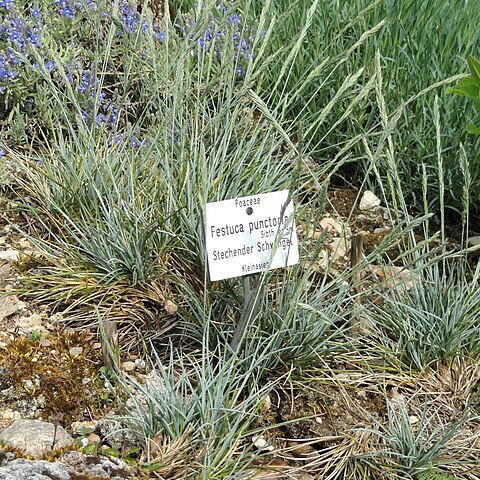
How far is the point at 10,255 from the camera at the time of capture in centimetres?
274

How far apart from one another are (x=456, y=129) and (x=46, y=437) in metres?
2.06

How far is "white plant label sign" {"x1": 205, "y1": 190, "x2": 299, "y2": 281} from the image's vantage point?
2168 mm

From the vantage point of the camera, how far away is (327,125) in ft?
11.4

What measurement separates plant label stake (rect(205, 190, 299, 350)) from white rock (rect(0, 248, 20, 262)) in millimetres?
Result: 862

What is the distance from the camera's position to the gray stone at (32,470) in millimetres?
1729

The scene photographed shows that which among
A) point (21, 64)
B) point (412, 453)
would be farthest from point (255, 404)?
point (21, 64)

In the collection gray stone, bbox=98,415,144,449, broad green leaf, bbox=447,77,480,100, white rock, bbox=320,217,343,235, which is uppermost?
broad green leaf, bbox=447,77,480,100

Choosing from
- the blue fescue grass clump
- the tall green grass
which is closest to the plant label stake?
the blue fescue grass clump

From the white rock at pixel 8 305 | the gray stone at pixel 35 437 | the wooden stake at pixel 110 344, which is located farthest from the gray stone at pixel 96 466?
the white rock at pixel 8 305

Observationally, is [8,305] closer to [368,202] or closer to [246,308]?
[246,308]

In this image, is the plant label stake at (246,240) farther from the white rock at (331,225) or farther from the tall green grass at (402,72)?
the tall green grass at (402,72)

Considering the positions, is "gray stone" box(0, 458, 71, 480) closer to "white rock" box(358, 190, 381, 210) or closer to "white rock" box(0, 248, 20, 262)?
"white rock" box(0, 248, 20, 262)

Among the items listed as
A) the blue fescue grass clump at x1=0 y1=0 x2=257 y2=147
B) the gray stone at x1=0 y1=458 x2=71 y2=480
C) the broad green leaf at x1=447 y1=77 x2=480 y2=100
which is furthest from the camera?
the blue fescue grass clump at x1=0 y1=0 x2=257 y2=147

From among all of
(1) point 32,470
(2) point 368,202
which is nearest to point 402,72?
(2) point 368,202
